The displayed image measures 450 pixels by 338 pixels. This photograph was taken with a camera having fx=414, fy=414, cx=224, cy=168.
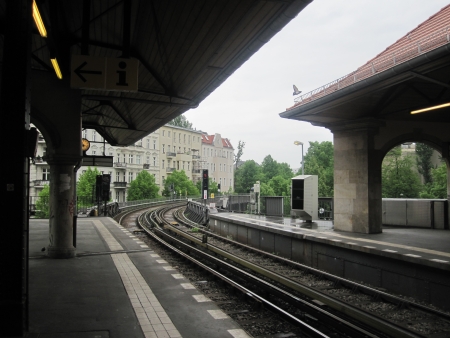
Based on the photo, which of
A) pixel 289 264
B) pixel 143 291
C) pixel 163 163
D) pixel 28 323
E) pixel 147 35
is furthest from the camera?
pixel 163 163

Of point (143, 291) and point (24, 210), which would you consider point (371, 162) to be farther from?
point (24, 210)

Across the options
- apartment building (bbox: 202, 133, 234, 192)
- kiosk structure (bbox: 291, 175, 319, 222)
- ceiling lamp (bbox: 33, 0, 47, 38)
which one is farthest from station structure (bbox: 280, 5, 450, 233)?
apartment building (bbox: 202, 133, 234, 192)

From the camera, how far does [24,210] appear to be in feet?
16.4

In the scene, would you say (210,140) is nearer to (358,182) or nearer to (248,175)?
(248,175)

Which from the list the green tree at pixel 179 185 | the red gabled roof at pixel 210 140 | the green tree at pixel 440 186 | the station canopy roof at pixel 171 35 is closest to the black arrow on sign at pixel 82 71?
the station canopy roof at pixel 171 35

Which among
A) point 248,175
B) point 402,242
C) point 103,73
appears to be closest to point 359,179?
point 402,242

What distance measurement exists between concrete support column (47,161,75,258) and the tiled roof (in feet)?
24.8

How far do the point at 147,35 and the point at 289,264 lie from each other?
24.4 feet

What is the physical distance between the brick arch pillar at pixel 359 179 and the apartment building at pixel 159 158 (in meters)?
39.6

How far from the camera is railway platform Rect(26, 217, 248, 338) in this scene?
18.1 feet

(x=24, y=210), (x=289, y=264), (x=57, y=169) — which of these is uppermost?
(x=57, y=169)

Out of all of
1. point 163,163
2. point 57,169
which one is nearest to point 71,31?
point 57,169

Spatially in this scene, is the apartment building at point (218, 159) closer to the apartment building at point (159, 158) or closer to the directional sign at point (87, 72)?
the apartment building at point (159, 158)

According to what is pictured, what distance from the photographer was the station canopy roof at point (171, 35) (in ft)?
21.3
